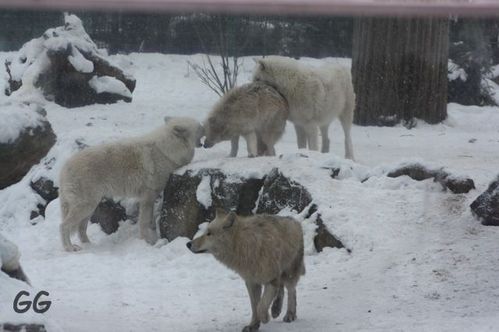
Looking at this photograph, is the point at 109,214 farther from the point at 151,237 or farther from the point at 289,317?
the point at 289,317

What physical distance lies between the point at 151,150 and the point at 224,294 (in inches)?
74.5

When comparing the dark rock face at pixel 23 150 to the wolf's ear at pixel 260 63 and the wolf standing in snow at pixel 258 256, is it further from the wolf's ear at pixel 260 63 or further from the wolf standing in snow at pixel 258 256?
the wolf's ear at pixel 260 63

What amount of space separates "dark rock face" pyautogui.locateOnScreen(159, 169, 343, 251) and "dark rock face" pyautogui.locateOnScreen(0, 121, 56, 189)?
1.22 m

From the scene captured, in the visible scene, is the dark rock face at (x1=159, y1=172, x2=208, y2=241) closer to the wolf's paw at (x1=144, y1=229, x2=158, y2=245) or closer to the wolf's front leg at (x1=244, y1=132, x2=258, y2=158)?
the wolf's paw at (x1=144, y1=229, x2=158, y2=245)

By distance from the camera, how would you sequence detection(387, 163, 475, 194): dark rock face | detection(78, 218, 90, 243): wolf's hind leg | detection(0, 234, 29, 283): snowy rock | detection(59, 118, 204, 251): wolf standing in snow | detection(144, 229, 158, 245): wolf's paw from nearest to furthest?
detection(0, 234, 29, 283): snowy rock, detection(387, 163, 475, 194): dark rock face, detection(144, 229, 158, 245): wolf's paw, detection(59, 118, 204, 251): wolf standing in snow, detection(78, 218, 90, 243): wolf's hind leg

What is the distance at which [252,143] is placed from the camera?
632 cm

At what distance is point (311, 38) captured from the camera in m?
4.01

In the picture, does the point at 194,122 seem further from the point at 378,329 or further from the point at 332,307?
the point at 378,329

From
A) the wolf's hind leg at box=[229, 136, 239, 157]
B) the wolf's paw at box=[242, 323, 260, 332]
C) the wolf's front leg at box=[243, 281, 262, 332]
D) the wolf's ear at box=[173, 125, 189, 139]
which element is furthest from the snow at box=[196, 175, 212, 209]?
the wolf's paw at box=[242, 323, 260, 332]

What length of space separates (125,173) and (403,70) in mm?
2026

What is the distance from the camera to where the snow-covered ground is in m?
3.93

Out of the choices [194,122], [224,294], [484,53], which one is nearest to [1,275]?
[224,294]

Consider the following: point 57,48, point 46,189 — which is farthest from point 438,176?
point 46,189

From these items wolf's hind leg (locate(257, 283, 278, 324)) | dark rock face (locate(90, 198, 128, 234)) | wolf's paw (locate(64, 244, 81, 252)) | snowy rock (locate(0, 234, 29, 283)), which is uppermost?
snowy rock (locate(0, 234, 29, 283))
